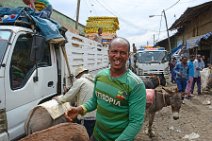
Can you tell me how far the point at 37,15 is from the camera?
16.4 feet

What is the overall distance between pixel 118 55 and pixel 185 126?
5.70 meters

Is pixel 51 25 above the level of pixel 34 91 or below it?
above

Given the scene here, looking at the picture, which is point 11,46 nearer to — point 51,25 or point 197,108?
point 51,25

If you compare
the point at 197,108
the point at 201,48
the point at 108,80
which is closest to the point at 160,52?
the point at 201,48

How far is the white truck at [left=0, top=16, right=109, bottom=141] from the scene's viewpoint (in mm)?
3840

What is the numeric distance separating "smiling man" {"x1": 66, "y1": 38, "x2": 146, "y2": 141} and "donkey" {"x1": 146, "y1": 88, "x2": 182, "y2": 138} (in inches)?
157

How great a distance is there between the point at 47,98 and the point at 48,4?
6.47 ft

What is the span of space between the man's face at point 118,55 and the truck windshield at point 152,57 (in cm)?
1411

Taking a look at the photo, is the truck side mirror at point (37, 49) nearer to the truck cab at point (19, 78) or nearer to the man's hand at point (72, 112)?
the truck cab at point (19, 78)

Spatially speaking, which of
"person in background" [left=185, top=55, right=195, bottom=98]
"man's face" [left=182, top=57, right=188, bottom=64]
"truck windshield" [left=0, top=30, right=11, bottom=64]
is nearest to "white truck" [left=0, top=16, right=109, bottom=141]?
"truck windshield" [left=0, top=30, right=11, bottom=64]

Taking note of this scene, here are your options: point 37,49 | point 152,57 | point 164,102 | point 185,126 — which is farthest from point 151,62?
point 37,49

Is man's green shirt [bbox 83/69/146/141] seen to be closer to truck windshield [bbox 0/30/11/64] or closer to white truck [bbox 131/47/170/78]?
truck windshield [bbox 0/30/11/64]

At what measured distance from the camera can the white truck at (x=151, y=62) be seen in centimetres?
1589

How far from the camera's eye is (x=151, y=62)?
1616 centimetres
